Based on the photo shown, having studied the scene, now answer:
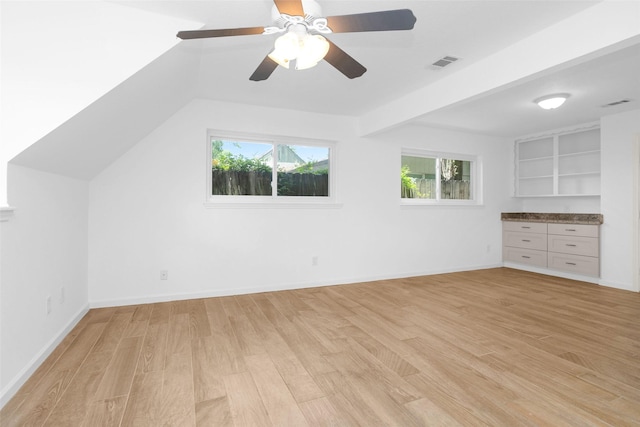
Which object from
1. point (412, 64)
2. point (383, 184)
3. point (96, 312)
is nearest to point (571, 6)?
point (412, 64)

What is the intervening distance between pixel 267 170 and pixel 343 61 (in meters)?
2.44

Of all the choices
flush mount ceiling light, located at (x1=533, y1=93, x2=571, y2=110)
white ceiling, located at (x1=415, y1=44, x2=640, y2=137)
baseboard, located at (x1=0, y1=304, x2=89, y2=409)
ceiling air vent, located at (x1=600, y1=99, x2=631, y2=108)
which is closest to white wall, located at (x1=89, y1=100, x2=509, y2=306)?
white ceiling, located at (x1=415, y1=44, x2=640, y2=137)

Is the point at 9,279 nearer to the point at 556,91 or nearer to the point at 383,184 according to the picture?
the point at 383,184

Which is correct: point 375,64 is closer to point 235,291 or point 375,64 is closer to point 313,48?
point 313,48

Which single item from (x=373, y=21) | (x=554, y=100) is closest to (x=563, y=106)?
(x=554, y=100)

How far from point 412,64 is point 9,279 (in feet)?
11.0

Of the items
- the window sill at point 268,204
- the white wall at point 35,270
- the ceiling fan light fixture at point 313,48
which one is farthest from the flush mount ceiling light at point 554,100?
the white wall at point 35,270

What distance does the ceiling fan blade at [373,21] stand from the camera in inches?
55.6

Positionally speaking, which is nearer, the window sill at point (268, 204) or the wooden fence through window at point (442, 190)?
the window sill at point (268, 204)

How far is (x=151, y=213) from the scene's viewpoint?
3447 millimetres

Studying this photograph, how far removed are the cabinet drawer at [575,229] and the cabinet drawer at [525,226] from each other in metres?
0.12

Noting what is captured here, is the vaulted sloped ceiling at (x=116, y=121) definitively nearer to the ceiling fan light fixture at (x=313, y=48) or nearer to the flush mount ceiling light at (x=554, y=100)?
the ceiling fan light fixture at (x=313, y=48)

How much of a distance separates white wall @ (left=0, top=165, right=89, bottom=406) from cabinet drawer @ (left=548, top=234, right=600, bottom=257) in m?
6.32

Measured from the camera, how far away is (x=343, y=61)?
1.88 meters
